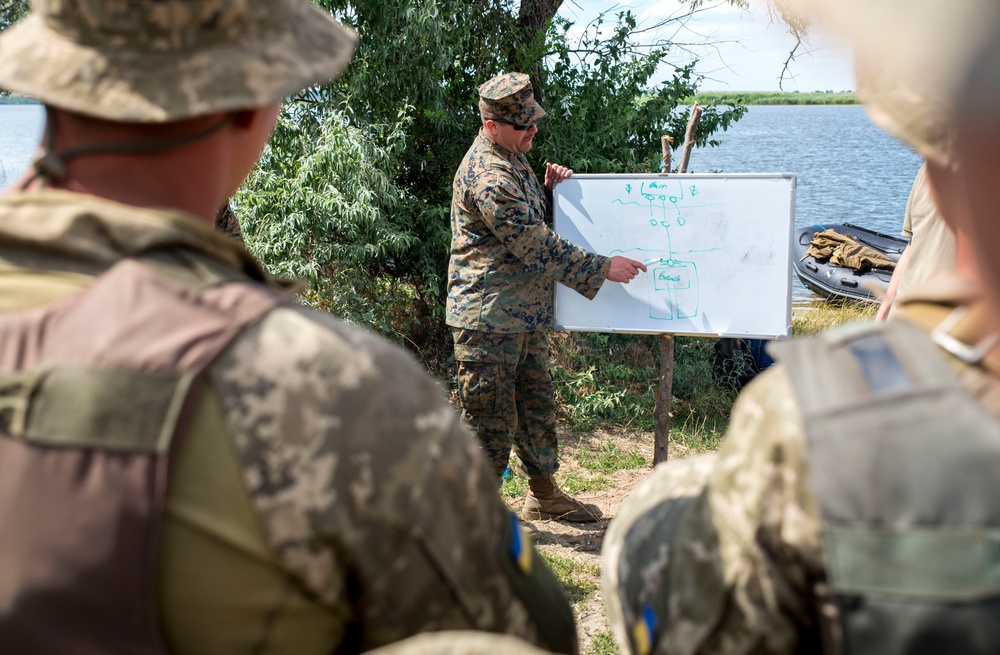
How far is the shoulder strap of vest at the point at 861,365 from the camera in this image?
0.84 meters

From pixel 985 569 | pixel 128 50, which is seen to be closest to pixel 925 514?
pixel 985 569

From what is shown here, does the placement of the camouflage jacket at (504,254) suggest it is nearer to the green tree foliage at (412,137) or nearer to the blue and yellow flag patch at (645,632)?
the green tree foliage at (412,137)

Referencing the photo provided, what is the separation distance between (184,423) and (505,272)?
124 inches

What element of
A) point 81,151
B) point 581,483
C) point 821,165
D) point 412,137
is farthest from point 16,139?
point 821,165

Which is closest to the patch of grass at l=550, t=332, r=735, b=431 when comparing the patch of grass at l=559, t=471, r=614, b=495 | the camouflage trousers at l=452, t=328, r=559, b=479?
the patch of grass at l=559, t=471, r=614, b=495

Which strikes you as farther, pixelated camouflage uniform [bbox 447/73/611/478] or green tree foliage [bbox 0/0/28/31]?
green tree foliage [bbox 0/0/28/31]

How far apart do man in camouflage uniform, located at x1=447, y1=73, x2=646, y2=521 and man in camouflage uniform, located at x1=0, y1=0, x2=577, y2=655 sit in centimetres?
280

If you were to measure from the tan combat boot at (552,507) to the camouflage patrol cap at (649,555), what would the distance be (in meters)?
3.16

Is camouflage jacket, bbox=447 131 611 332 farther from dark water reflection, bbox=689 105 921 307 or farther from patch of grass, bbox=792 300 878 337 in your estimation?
dark water reflection, bbox=689 105 921 307

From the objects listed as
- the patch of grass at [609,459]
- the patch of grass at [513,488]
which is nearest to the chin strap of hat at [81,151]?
the patch of grass at [513,488]

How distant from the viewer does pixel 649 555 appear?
1.08 metres

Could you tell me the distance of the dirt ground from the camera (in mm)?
3391

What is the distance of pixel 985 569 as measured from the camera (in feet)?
2.60

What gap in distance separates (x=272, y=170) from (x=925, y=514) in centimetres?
536
